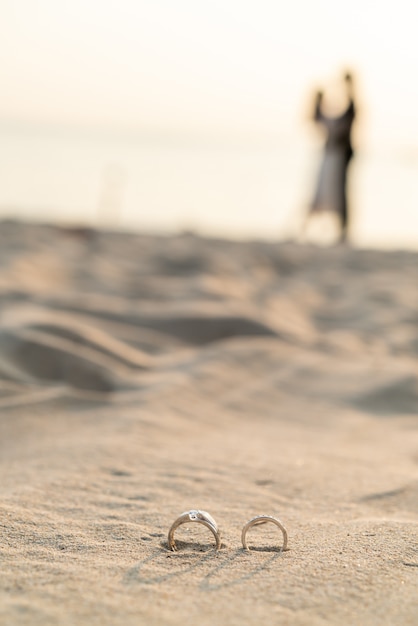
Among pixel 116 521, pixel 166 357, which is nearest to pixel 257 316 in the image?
pixel 166 357

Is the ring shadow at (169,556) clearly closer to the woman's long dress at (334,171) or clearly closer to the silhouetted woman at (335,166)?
the silhouetted woman at (335,166)

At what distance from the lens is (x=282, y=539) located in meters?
1.24

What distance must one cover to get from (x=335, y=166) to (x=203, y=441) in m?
5.64

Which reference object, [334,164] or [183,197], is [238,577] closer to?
[334,164]

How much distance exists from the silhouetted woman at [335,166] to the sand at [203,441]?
2.80 m

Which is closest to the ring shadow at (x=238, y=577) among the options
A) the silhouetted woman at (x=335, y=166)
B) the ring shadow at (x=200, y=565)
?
the ring shadow at (x=200, y=565)

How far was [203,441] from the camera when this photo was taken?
1970 mm

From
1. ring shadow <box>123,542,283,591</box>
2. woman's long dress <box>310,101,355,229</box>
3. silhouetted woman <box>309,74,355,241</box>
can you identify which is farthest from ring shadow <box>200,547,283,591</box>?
woman's long dress <box>310,101,355,229</box>

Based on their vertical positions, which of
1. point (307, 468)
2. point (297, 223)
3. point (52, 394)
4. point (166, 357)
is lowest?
point (307, 468)

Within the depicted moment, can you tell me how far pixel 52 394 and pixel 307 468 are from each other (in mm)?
879

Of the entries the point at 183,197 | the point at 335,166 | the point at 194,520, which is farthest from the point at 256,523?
the point at 183,197

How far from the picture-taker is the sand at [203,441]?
100 centimetres

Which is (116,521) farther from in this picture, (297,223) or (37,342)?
(297,223)

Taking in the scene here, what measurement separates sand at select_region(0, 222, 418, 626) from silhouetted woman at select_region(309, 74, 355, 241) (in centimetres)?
280
